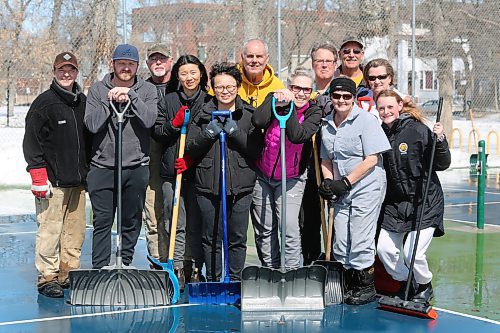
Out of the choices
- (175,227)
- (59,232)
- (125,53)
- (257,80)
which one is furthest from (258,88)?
(59,232)

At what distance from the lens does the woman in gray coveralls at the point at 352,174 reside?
6059 millimetres

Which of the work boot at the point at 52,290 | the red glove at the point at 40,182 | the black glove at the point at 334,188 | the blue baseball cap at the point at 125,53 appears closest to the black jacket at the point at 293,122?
the black glove at the point at 334,188

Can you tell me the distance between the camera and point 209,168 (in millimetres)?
6352

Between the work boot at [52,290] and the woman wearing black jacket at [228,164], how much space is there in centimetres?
127

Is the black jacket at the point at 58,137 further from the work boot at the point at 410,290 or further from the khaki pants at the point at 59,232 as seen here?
the work boot at the point at 410,290

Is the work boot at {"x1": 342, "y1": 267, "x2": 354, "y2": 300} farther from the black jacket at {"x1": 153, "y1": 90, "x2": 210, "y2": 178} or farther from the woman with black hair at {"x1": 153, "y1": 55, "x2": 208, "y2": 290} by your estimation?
the black jacket at {"x1": 153, "y1": 90, "x2": 210, "y2": 178}

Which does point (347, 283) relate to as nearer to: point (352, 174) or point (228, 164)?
point (352, 174)

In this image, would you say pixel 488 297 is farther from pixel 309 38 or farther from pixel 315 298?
pixel 309 38

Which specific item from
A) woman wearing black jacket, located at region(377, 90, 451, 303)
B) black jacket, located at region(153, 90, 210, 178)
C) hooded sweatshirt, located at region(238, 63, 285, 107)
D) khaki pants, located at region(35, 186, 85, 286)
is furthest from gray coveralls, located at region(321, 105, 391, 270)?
khaki pants, located at region(35, 186, 85, 286)

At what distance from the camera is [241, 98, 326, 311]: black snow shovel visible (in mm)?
6098

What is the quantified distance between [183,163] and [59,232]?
1259 mm

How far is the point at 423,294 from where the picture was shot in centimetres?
635

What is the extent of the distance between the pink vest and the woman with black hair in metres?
0.62

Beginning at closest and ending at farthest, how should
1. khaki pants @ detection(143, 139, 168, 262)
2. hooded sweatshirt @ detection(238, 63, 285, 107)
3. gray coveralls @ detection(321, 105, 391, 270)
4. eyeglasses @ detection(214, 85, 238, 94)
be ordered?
1. gray coveralls @ detection(321, 105, 391, 270)
2. eyeglasses @ detection(214, 85, 238, 94)
3. hooded sweatshirt @ detection(238, 63, 285, 107)
4. khaki pants @ detection(143, 139, 168, 262)
